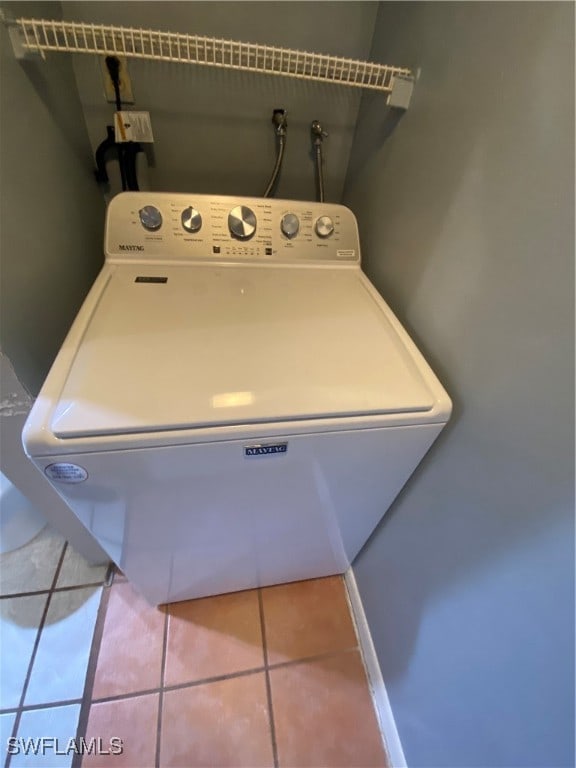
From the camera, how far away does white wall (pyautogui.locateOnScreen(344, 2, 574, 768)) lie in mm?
494

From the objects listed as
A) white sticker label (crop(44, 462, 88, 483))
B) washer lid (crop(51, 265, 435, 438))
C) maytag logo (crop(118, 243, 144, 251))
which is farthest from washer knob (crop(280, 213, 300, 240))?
white sticker label (crop(44, 462, 88, 483))

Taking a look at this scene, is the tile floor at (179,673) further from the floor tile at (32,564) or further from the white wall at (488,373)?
the white wall at (488,373)

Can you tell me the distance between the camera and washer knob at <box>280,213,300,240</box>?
103 centimetres

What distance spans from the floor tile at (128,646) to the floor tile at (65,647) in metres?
0.05

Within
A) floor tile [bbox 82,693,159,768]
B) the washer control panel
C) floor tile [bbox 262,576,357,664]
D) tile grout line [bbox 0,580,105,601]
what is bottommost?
floor tile [bbox 82,693,159,768]

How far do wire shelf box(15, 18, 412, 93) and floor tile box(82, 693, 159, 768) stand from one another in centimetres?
166

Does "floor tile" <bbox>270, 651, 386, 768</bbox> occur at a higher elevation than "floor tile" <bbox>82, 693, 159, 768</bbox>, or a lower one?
higher

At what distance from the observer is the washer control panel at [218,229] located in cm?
97

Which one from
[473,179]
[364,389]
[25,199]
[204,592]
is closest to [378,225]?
[473,179]

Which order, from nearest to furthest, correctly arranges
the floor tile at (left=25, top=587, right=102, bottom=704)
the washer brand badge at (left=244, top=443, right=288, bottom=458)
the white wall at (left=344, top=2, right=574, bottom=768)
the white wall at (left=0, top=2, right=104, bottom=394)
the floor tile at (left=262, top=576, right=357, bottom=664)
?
the white wall at (left=344, top=2, right=574, bottom=768) < the washer brand badge at (left=244, top=443, right=288, bottom=458) < the white wall at (left=0, top=2, right=104, bottom=394) < the floor tile at (left=25, top=587, right=102, bottom=704) < the floor tile at (left=262, top=576, right=357, bottom=664)

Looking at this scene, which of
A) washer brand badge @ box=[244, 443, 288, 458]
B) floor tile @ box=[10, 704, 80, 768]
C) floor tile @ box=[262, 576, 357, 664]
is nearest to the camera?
washer brand badge @ box=[244, 443, 288, 458]

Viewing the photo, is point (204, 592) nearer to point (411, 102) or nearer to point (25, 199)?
point (25, 199)

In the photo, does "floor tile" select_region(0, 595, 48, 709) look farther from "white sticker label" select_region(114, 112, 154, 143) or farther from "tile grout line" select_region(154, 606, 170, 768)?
"white sticker label" select_region(114, 112, 154, 143)

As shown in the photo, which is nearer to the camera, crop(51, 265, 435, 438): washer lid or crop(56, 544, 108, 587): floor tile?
crop(51, 265, 435, 438): washer lid
